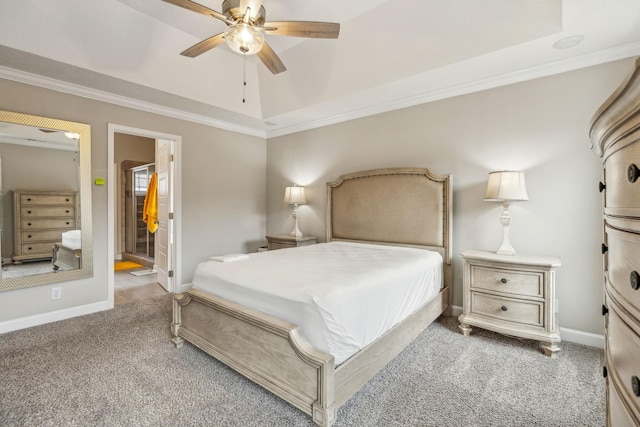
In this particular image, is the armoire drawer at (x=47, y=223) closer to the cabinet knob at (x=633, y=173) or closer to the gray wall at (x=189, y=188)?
the gray wall at (x=189, y=188)

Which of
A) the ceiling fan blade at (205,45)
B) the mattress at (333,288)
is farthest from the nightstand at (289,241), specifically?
the ceiling fan blade at (205,45)

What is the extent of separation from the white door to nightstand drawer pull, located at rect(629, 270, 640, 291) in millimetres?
4335

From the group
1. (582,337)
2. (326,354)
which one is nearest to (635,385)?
(326,354)

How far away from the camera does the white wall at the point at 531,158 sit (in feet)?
8.28

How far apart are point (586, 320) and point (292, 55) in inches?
154

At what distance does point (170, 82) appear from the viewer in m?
3.26

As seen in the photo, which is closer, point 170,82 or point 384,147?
point 170,82

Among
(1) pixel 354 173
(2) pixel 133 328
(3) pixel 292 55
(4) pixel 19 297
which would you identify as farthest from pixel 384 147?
(4) pixel 19 297

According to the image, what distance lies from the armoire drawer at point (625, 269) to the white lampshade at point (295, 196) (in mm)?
3641

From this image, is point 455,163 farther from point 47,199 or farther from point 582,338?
point 47,199

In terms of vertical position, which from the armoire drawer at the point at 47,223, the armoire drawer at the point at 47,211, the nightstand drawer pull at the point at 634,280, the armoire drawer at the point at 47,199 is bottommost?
the nightstand drawer pull at the point at 634,280

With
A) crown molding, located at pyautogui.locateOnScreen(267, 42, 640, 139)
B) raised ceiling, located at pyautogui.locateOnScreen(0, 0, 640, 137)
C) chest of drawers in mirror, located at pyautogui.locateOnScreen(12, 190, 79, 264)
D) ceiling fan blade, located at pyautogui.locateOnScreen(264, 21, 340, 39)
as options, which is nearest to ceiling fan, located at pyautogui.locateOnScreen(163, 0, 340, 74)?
ceiling fan blade, located at pyautogui.locateOnScreen(264, 21, 340, 39)

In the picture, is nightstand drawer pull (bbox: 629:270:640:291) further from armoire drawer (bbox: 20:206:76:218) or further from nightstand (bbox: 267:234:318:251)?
armoire drawer (bbox: 20:206:76:218)

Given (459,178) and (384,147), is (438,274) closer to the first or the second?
(459,178)
